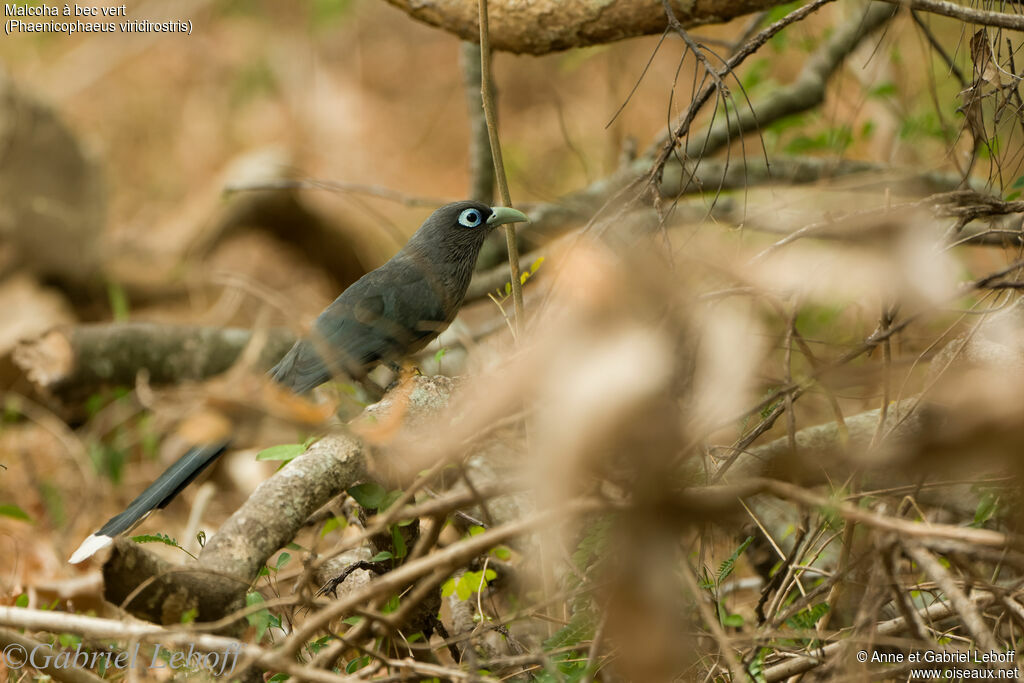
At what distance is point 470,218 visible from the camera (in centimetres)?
402

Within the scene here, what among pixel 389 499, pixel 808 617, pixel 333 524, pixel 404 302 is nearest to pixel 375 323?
pixel 404 302

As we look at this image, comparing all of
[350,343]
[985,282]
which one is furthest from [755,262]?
[350,343]

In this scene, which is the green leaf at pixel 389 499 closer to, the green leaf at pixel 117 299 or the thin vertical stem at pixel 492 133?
the thin vertical stem at pixel 492 133

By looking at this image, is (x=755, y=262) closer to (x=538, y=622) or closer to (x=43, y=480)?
(x=538, y=622)

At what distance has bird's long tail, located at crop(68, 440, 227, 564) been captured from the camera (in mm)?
2754

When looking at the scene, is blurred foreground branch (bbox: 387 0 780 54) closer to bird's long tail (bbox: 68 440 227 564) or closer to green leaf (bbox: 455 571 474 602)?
bird's long tail (bbox: 68 440 227 564)

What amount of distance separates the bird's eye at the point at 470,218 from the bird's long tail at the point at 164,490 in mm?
1534

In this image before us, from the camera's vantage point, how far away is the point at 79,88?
1066cm

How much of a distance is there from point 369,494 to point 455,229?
2074 mm

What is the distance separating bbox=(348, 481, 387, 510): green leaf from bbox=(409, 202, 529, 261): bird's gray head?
6.52 ft

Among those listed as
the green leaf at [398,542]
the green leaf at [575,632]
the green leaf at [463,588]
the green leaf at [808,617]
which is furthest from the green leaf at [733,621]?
the green leaf at [398,542]

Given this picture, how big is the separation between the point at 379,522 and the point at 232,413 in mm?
327

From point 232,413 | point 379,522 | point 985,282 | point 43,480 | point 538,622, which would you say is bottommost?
point 43,480

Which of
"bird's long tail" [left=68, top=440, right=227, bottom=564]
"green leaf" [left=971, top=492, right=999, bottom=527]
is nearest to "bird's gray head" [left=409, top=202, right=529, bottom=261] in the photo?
"bird's long tail" [left=68, top=440, right=227, bottom=564]
